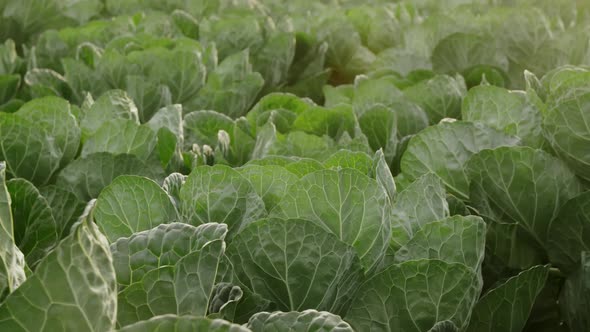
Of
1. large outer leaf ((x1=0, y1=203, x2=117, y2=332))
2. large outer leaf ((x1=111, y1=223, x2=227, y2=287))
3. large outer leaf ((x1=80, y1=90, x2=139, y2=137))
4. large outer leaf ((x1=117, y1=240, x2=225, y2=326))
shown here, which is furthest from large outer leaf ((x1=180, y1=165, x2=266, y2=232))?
large outer leaf ((x1=80, y1=90, x2=139, y2=137))

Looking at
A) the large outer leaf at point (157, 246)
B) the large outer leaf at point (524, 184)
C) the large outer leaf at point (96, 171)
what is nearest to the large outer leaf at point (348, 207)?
the large outer leaf at point (157, 246)

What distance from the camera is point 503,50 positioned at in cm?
366

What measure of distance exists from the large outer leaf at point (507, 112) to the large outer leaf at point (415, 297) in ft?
2.81

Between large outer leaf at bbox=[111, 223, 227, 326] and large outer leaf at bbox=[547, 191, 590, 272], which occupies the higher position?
large outer leaf at bbox=[111, 223, 227, 326]

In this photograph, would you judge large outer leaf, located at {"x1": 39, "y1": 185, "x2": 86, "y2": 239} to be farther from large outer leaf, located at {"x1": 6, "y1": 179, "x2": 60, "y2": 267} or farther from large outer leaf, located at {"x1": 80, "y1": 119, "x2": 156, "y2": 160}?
large outer leaf, located at {"x1": 80, "y1": 119, "x2": 156, "y2": 160}

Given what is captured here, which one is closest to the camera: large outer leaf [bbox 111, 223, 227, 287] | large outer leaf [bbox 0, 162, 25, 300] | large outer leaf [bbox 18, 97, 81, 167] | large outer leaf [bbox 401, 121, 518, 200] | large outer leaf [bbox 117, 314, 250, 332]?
large outer leaf [bbox 117, 314, 250, 332]

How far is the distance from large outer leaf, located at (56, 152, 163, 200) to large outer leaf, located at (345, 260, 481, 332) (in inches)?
35.7

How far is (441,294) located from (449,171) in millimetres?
665

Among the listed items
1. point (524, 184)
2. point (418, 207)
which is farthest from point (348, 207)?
point (524, 184)

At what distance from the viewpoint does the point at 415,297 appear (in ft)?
5.11

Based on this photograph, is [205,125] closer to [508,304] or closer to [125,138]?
[125,138]

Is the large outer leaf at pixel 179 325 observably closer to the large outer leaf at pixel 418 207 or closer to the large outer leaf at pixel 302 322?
the large outer leaf at pixel 302 322

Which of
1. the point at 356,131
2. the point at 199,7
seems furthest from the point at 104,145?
the point at 199,7

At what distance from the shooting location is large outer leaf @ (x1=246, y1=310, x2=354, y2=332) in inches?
51.0
